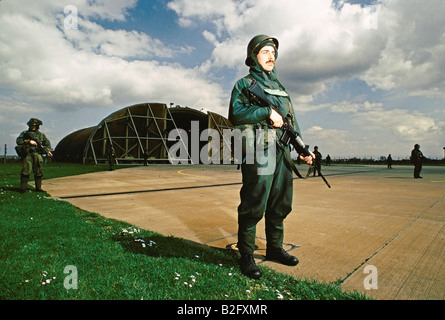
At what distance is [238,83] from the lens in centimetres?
247

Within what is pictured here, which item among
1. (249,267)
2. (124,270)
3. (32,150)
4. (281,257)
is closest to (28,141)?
Answer: (32,150)

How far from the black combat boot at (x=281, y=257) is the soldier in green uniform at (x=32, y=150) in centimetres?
690

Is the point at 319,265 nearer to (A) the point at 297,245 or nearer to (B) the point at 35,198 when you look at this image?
(A) the point at 297,245

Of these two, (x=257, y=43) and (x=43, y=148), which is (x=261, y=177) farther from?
(x=43, y=148)

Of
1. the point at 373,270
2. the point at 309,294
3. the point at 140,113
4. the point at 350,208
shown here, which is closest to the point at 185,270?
the point at 309,294

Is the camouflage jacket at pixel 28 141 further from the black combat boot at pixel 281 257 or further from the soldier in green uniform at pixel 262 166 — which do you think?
the black combat boot at pixel 281 257

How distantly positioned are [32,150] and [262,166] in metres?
7.41

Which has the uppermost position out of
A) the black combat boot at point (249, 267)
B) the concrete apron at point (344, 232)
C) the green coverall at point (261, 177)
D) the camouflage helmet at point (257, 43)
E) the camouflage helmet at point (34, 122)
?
the camouflage helmet at point (257, 43)

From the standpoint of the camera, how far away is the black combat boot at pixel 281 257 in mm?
2389

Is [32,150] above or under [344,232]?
above

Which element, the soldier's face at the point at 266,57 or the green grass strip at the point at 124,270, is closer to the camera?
the green grass strip at the point at 124,270

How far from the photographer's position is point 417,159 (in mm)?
12742

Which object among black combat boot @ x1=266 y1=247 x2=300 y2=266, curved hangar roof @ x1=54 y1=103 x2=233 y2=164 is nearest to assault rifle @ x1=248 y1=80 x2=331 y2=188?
black combat boot @ x1=266 y1=247 x2=300 y2=266

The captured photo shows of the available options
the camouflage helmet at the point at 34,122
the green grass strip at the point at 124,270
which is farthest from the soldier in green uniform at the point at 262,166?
the camouflage helmet at the point at 34,122
